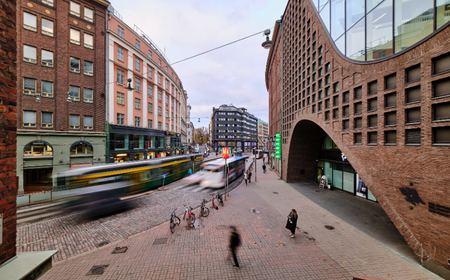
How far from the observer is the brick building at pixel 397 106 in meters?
6.45

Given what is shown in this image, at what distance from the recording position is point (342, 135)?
37.9 ft

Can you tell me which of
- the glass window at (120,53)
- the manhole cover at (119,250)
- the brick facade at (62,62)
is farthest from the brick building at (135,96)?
the manhole cover at (119,250)

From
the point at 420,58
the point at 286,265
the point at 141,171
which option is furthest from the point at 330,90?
the point at 141,171

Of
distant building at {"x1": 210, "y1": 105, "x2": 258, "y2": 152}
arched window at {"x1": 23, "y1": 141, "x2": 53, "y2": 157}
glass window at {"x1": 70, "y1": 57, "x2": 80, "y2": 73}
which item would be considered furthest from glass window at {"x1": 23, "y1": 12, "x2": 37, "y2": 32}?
distant building at {"x1": 210, "y1": 105, "x2": 258, "y2": 152}

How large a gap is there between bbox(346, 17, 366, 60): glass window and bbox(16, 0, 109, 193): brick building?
27.3 metres

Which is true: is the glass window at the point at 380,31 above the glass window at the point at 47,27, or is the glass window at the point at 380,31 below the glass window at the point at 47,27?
below

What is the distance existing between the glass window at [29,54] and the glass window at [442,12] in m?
31.2

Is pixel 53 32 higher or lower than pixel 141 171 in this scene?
higher

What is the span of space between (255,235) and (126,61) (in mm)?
29791

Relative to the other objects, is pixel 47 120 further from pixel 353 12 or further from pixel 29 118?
pixel 353 12

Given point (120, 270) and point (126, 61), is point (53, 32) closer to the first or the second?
point (126, 61)

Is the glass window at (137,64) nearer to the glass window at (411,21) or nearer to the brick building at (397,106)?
the brick building at (397,106)

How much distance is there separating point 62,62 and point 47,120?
701cm

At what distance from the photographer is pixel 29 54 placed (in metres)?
18.2
